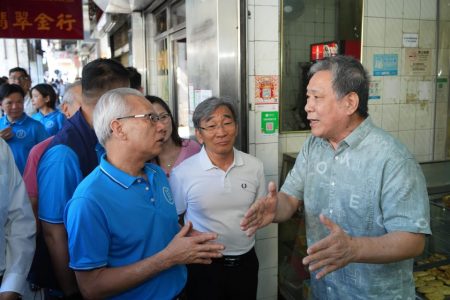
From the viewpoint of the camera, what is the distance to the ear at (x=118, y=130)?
5.63 ft

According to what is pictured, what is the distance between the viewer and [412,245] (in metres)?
1.54

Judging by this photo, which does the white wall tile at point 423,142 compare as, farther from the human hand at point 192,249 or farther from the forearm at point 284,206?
Result: the human hand at point 192,249

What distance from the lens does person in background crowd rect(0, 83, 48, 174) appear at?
13.3 feet

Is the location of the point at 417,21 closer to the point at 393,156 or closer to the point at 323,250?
the point at 393,156

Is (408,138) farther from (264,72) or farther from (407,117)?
(264,72)

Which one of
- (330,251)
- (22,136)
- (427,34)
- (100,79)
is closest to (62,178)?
(100,79)

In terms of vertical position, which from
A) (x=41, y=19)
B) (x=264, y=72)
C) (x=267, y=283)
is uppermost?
(x=41, y=19)

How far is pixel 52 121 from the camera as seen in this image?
213 inches

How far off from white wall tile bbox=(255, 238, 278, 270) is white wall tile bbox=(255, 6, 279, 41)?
172 cm

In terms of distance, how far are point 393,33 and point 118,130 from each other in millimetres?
3009

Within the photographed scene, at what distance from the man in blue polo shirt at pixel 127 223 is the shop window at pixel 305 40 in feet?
6.05

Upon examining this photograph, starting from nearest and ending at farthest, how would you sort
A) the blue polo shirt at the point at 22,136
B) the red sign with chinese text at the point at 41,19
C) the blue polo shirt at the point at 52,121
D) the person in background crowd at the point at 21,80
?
the blue polo shirt at the point at 22,136 → the blue polo shirt at the point at 52,121 → the red sign with chinese text at the point at 41,19 → the person in background crowd at the point at 21,80

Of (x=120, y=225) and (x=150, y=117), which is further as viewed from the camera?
(x=150, y=117)

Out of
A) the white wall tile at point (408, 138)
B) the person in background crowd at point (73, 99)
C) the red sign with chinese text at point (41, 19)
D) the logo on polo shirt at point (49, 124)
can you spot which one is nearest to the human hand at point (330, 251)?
the person in background crowd at point (73, 99)
